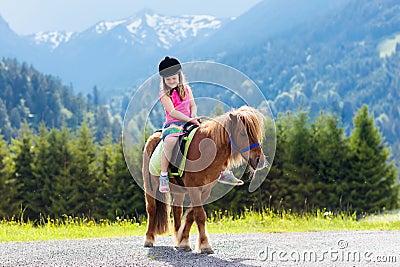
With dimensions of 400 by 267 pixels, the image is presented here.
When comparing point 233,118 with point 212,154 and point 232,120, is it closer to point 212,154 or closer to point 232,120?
point 232,120

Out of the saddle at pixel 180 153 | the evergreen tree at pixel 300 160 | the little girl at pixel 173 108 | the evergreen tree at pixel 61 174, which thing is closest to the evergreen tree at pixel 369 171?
the evergreen tree at pixel 300 160

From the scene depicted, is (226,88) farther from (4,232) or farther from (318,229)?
(4,232)

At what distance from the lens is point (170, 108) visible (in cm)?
798

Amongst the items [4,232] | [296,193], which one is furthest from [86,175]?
[4,232]

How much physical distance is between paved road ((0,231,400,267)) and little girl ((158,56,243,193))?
1.14 meters

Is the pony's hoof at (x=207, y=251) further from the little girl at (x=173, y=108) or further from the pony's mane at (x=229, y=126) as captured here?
the pony's mane at (x=229, y=126)

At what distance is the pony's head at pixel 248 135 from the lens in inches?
285

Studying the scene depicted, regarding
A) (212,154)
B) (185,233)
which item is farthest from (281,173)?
(212,154)

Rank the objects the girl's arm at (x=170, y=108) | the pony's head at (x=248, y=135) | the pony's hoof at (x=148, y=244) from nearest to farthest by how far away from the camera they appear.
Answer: the pony's head at (x=248, y=135) < the girl's arm at (x=170, y=108) < the pony's hoof at (x=148, y=244)

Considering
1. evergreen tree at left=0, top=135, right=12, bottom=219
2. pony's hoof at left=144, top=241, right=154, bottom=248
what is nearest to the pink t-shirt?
pony's hoof at left=144, top=241, right=154, bottom=248

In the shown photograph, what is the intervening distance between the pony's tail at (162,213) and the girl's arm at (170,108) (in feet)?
5.35

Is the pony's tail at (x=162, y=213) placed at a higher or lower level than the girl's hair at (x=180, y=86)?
lower

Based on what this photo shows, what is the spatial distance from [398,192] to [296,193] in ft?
31.7

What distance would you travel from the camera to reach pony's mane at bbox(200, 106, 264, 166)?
24.1 ft
